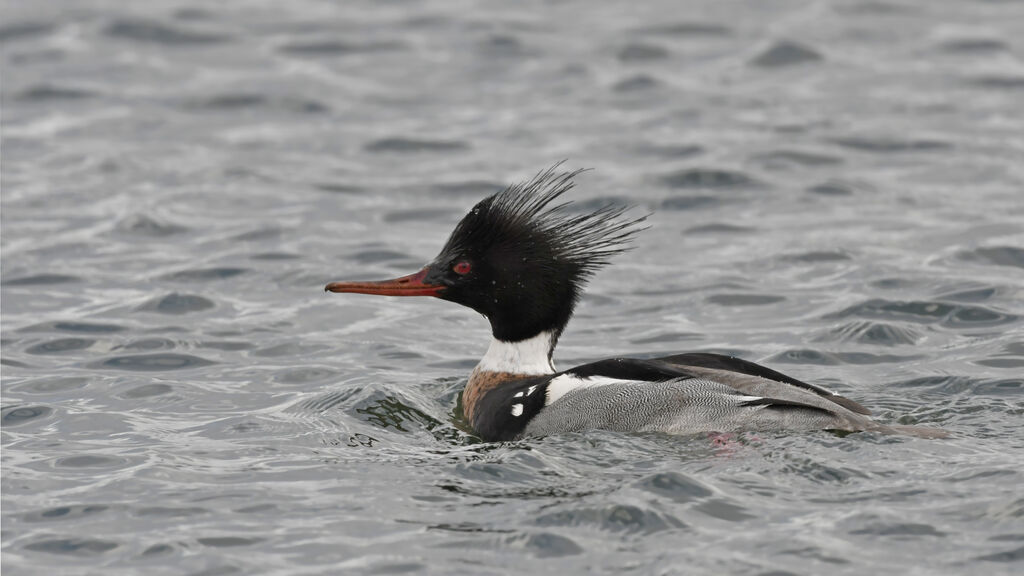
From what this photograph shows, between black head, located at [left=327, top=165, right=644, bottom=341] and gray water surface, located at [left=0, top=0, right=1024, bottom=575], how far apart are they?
2.46 feet

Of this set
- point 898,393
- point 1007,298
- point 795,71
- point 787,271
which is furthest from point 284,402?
point 795,71

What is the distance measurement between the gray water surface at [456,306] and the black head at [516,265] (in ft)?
2.46

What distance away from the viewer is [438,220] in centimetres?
1438

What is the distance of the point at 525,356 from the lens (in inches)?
378

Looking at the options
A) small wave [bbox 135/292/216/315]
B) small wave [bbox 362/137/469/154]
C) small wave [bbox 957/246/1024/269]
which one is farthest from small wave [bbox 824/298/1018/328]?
small wave [bbox 362/137/469/154]

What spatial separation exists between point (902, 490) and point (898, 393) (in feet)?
7.46

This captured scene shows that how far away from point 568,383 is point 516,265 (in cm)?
86

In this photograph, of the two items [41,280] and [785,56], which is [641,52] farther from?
[41,280]

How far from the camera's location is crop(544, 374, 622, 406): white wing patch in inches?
343

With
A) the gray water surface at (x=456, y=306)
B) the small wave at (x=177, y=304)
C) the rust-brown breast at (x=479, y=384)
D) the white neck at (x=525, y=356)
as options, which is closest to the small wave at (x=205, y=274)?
the gray water surface at (x=456, y=306)

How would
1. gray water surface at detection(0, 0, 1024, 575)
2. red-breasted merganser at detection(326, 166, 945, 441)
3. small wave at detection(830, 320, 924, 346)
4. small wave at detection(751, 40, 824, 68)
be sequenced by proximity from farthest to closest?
small wave at detection(751, 40, 824, 68)
small wave at detection(830, 320, 924, 346)
red-breasted merganser at detection(326, 166, 945, 441)
gray water surface at detection(0, 0, 1024, 575)

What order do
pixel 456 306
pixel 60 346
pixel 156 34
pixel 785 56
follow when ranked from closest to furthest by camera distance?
pixel 60 346 < pixel 456 306 < pixel 785 56 < pixel 156 34

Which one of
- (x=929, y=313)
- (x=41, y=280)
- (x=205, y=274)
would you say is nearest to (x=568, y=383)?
(x=929, y=313)

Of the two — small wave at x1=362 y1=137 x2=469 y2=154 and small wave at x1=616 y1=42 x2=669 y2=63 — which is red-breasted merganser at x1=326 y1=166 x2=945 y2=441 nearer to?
small wave at x1=362 y1=137 x2=469 y2=154
